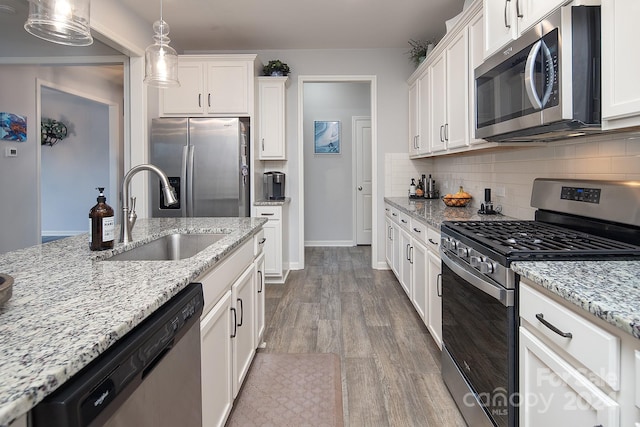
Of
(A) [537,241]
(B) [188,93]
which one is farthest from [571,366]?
(B) [188,93]

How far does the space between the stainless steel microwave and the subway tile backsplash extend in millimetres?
244

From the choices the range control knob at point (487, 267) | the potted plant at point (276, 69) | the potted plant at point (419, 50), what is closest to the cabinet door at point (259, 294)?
the range control knob at point (487, 267)

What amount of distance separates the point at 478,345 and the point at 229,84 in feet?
11.5

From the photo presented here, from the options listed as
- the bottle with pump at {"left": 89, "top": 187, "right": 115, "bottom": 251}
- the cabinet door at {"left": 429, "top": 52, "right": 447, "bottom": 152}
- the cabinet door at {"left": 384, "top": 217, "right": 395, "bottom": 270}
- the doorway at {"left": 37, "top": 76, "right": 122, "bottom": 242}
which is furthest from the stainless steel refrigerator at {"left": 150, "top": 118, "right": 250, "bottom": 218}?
the doorway at {"left": 37, "top": 76, "right": 122, "bottom": 242}

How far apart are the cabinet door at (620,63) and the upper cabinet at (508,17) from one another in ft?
0.73

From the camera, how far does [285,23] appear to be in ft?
12.5

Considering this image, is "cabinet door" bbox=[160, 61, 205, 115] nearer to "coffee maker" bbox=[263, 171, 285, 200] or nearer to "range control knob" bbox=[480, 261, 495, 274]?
"coffee maker" bbox=[263, 171, 285, 200]

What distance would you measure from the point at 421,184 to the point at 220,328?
3376mm

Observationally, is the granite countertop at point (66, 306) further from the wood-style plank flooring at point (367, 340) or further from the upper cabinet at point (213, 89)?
the upper cabinet at point (213, 89)

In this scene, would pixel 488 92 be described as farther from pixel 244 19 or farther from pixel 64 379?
pixel 244 19

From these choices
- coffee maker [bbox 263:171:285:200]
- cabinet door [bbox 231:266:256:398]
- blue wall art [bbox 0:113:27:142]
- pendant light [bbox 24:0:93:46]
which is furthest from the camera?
coffee maker [bbox 263:171:285:200]

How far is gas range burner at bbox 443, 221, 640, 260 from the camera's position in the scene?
4.19 feet

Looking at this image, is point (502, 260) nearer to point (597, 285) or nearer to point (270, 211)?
point (597, 285)

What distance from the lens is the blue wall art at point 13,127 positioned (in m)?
4.01
